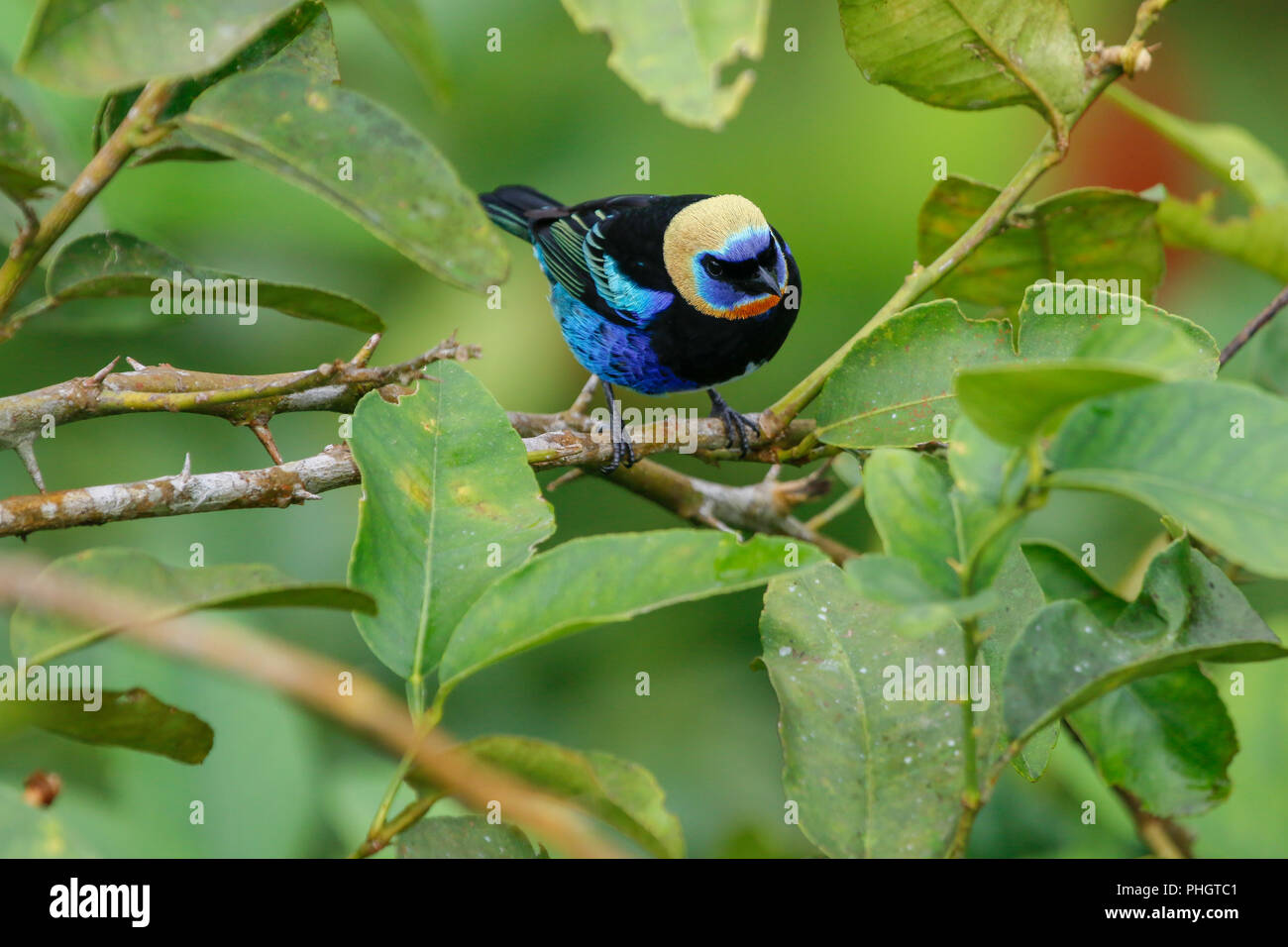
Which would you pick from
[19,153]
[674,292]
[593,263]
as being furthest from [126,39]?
[593,263]

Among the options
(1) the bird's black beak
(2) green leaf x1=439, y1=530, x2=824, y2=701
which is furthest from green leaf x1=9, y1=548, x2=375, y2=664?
(1) the bird's black beak

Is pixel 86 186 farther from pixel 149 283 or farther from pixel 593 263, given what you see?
pixel 593 263

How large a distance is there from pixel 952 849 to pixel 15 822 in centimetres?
80

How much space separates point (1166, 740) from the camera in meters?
1.18

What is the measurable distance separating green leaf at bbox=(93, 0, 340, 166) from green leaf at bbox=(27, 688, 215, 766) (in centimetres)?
59

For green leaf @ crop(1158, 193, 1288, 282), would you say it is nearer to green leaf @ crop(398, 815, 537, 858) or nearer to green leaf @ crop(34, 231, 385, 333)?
green leaf @ crop(34, 231, 385, 333)

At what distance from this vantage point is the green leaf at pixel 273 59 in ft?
4.14

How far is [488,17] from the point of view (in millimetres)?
2992

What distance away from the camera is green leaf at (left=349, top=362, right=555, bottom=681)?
3.72 ft

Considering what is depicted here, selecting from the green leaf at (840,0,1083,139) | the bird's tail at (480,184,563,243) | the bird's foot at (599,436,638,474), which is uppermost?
the bird's tail at (480,184,563,243)

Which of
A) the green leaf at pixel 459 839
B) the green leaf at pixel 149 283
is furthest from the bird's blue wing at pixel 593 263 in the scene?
the green leaf at pixel 459 839

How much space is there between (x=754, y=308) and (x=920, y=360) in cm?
138
